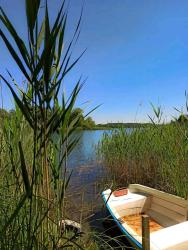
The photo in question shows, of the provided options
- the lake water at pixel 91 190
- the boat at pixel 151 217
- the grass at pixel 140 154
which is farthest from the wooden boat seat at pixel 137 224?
the grass at pixel 140 154

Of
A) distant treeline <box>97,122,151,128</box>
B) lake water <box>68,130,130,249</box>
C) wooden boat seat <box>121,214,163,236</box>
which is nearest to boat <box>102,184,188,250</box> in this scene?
wooden boat seat <box>121,214,163,236</box>

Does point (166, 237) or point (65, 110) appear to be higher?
point (65, 110)

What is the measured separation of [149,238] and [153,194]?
2.15 meters

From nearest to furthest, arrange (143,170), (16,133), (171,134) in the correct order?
(16,133)
(171,134)
(143,170)

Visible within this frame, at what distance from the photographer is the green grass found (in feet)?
20.0

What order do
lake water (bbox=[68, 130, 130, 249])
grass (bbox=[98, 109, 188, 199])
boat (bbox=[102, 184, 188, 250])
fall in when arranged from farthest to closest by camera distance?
grass (bbox=[98, 109, 188, 199]) < lake water (bbox=[68, 130, 130, 249]) < boat (bbox=[102, 184, 188, 250])

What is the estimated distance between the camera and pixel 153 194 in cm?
479

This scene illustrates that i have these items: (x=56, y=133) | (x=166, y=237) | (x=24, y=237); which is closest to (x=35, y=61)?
(x=56, y=133)

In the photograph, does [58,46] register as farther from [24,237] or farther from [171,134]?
[171,134]

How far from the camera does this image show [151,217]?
4.64m

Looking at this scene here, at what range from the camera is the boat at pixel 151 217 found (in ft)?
9.06

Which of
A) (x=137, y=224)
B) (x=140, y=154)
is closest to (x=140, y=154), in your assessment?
(x=140, y=154)

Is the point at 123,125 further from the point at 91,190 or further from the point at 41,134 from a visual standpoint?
the point at 41,134

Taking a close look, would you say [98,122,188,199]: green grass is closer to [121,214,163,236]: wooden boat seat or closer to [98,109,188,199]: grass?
[98,109,188,199]: grass
